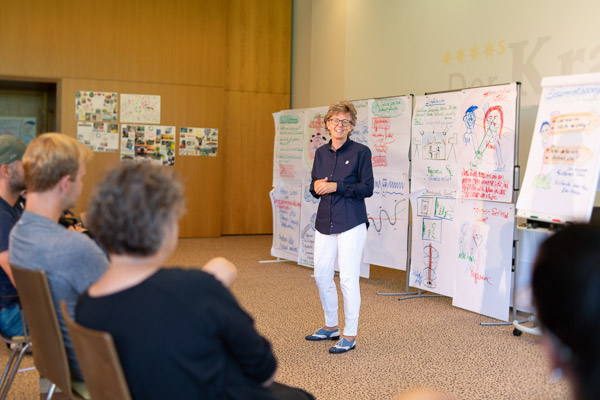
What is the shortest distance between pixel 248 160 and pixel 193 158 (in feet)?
3.08

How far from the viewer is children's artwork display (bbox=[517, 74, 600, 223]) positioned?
13.2ft

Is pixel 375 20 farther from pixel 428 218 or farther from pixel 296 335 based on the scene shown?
pixel 296 335

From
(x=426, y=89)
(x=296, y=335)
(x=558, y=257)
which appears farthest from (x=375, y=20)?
(x=558, y=257)

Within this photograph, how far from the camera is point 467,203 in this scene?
5.14 metres

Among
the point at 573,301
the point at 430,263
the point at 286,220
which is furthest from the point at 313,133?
the point at 573,301

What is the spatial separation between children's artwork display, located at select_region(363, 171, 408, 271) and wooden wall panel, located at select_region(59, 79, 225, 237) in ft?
12.1

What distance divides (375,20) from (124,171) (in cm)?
656

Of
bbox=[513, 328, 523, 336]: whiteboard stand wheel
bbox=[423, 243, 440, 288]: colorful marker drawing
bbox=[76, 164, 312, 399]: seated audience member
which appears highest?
bbox=[76, 164, 312, 399]: seated audience member

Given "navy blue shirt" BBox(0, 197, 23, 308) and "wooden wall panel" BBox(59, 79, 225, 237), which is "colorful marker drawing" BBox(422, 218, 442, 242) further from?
"wooden wall panel" BBox(59, 79, 225, 237)

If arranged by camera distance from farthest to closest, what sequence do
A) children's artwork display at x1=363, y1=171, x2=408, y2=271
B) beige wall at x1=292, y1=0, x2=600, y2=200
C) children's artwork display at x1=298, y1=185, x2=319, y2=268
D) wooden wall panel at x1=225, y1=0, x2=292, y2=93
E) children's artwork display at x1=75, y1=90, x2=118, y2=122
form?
wooden wall panel at x1=225, y1=0, x2=292, y2=93
children's artwork display at x1=75, y1=90, x2=118, y2=122
children's artwork display at x1=298, y1=185, x2=319, y2=268
children's artwork display at x1=363, y1=171, x2=408, y2=271
beige wall at x1=292, y1=0, x2=600, y2=200

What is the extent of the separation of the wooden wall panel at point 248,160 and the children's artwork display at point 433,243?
4.41 metres

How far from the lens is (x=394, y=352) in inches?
158

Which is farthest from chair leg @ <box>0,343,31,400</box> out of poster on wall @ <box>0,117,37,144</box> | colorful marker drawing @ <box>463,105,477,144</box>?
poster on wall @ <box>0,117,37,144</box>

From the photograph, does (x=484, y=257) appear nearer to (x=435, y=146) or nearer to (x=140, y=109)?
(x=435, y=146)
